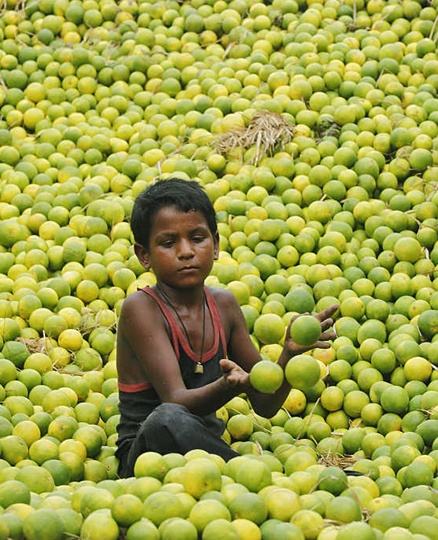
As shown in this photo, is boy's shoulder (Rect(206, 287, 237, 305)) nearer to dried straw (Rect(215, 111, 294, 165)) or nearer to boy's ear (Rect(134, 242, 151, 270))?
boy's ear (Rect(134, 242, 151, 270))

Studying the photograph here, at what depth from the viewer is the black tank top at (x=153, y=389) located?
396 cm

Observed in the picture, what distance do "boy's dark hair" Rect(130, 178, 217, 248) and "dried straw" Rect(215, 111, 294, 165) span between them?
212 centimetres

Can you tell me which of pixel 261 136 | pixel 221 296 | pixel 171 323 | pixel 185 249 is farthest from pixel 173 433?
pixel 261 136

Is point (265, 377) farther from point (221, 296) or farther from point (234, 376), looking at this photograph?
point (221, 296)

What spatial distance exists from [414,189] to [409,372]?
160 centimetres

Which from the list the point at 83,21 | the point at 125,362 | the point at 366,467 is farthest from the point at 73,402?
the point at 83,21

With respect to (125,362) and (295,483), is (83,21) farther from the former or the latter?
(295,483)

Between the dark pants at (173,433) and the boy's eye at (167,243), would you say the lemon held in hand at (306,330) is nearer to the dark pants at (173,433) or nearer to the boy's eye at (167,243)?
the dark pants at (173,433)

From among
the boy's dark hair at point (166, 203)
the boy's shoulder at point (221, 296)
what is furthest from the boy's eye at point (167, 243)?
the boy's shoulder at point (221, 296)

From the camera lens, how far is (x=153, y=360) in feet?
12.6

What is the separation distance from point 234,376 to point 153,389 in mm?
729

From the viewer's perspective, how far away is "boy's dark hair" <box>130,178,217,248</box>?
4004mm

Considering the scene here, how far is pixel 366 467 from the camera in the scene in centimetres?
390

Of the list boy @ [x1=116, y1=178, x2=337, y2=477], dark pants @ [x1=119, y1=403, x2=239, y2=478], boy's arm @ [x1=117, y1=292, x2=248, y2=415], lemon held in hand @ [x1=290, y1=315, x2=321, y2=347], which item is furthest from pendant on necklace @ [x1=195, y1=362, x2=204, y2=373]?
lemon held in hand @ [x1=290, y1=315, x2=321, y2=347]
